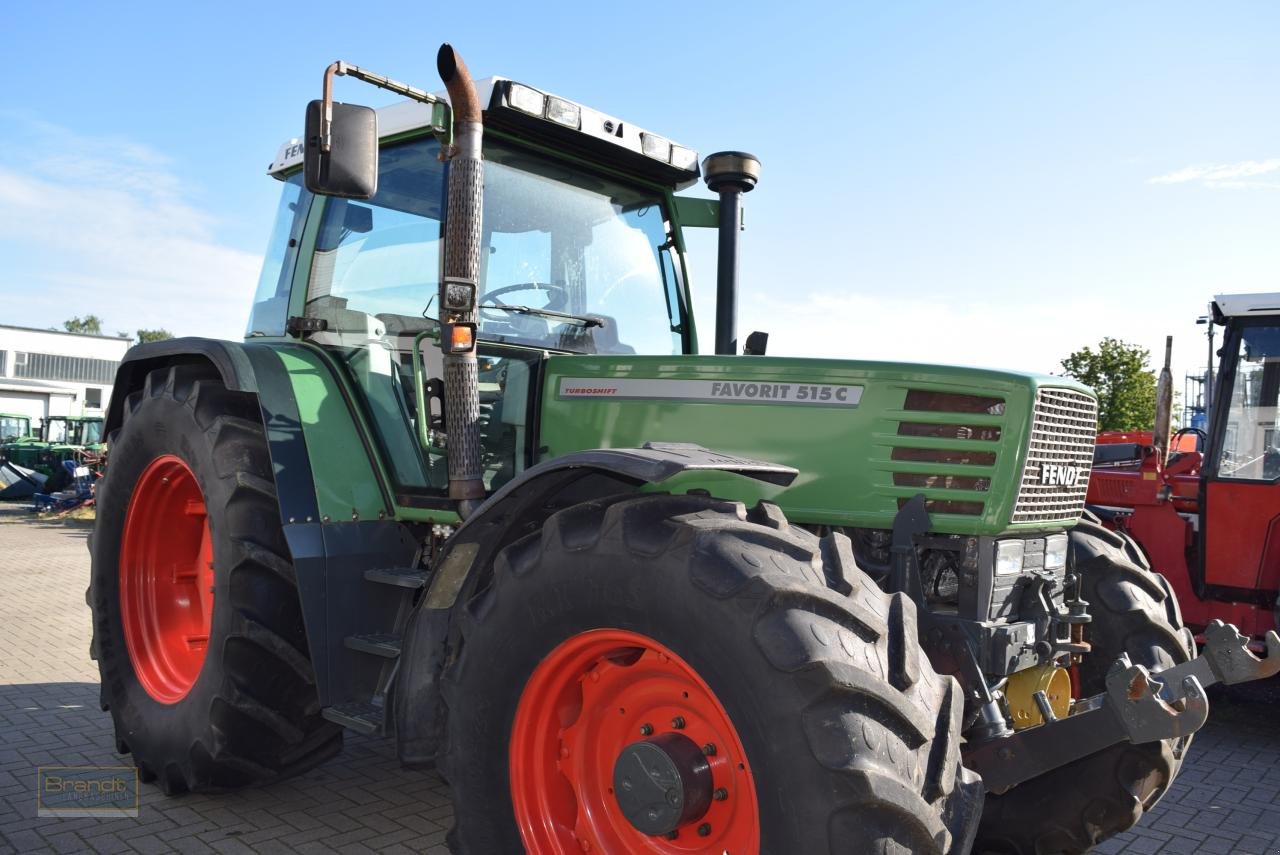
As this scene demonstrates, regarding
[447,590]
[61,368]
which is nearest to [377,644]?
[447,590]

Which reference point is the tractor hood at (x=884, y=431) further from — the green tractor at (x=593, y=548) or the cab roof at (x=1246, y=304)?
the cab roof at (x=1246, y=304)

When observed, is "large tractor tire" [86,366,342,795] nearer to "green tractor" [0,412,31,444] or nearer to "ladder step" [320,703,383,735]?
"ladder step" [320,703,383,735]

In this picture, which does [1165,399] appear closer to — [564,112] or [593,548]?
[564,112]

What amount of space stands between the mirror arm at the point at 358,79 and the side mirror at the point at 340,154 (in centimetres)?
1

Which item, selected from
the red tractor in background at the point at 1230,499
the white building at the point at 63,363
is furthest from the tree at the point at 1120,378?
the white building at the point at 63,363

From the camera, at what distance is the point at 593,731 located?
8.73 feet

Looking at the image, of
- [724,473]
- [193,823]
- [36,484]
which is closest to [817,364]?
[724,473]

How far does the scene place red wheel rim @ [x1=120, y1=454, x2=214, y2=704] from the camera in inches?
163

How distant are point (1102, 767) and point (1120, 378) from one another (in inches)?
740

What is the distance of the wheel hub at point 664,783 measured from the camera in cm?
231

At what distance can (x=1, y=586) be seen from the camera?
940 centimetres

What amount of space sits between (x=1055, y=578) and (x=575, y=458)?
5.06ft

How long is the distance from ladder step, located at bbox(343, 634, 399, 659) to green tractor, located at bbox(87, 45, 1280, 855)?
0.7 inches

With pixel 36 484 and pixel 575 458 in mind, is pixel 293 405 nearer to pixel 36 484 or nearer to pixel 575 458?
pixel 575 458
